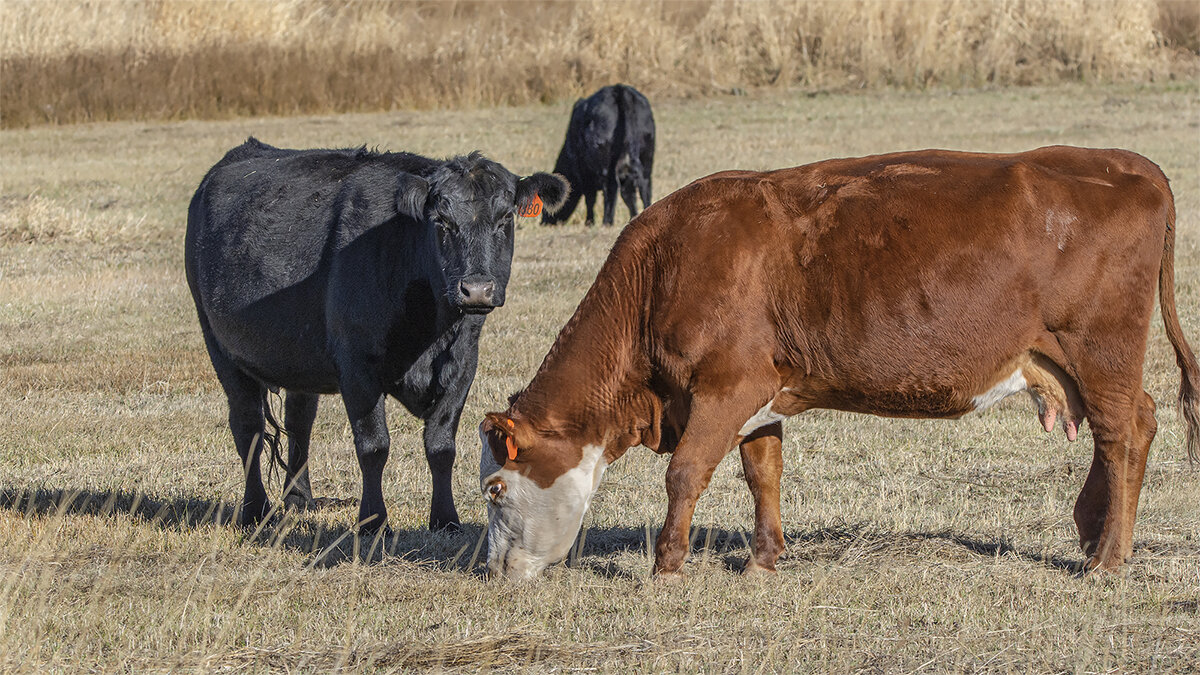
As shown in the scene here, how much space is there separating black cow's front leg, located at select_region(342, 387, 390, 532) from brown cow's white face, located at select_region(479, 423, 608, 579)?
1059mm

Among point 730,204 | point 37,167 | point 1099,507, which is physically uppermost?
point 730,204

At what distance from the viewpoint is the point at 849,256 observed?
556 centimetres

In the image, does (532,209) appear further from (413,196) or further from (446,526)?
(446,526)

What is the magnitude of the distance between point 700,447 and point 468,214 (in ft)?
5.56

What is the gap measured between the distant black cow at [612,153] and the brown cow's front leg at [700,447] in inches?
459

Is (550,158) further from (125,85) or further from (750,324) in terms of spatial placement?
(750,324)

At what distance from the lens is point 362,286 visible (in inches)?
267

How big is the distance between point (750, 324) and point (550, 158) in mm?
16004

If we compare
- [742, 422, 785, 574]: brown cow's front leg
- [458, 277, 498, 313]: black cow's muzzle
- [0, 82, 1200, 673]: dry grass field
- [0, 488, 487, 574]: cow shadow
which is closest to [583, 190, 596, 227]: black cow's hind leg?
[0, 82, 1200, 673]: dry grass field

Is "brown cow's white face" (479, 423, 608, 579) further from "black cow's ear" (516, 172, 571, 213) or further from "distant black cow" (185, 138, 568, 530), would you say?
"black cow's ear" (516, 172, 571, 213)

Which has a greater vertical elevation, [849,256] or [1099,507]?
[849,256]

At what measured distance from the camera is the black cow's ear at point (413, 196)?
6.55m

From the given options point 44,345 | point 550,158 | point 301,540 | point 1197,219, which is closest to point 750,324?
point 301,540

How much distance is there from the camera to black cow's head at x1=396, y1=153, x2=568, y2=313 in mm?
6422
